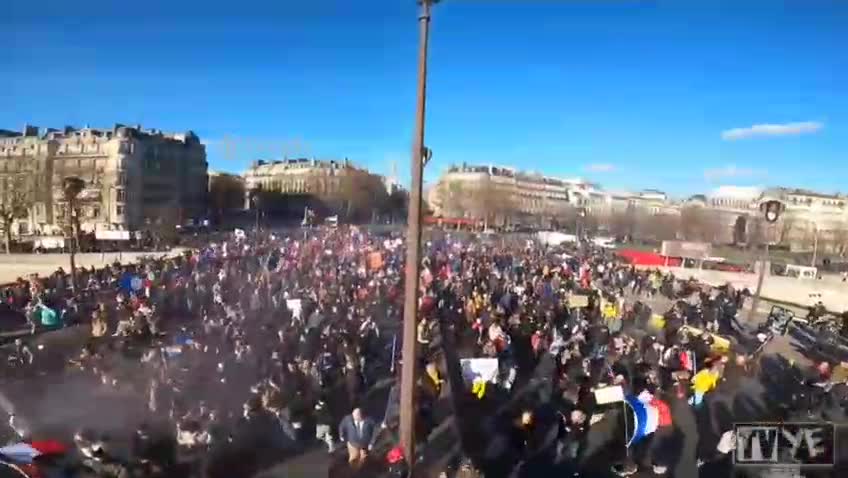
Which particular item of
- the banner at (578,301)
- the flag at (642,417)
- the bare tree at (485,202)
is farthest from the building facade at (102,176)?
the flag at (642,417)

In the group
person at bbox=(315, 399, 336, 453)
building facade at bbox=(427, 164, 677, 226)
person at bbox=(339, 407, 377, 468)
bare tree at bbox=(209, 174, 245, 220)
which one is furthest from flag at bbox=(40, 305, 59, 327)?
building facade at bbox=(427, 164, 677, 226)

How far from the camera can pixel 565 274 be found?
13.0 feet

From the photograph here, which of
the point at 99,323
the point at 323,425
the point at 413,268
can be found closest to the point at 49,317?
the point at 99,323

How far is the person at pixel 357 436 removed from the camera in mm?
3242

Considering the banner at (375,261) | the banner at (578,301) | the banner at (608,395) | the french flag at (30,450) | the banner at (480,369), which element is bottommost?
the french flag at (30,450)

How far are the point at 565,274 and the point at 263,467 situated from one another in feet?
5.96

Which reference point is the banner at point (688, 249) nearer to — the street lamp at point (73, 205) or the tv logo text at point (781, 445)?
the tv logo text at point (781, 445)

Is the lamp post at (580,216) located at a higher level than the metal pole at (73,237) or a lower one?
higher

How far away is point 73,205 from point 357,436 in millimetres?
1604

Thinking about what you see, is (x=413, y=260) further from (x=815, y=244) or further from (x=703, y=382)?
(x=815, y=244)

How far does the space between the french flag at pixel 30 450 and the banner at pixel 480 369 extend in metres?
1.79

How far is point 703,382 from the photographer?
389 centimetres

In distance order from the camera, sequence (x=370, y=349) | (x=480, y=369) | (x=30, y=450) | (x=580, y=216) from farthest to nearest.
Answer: (x=580, y=216)
(x=480, y=369)
(x=370, y=349)
(x=30, y=450)

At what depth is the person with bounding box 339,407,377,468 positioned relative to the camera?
324 cm
